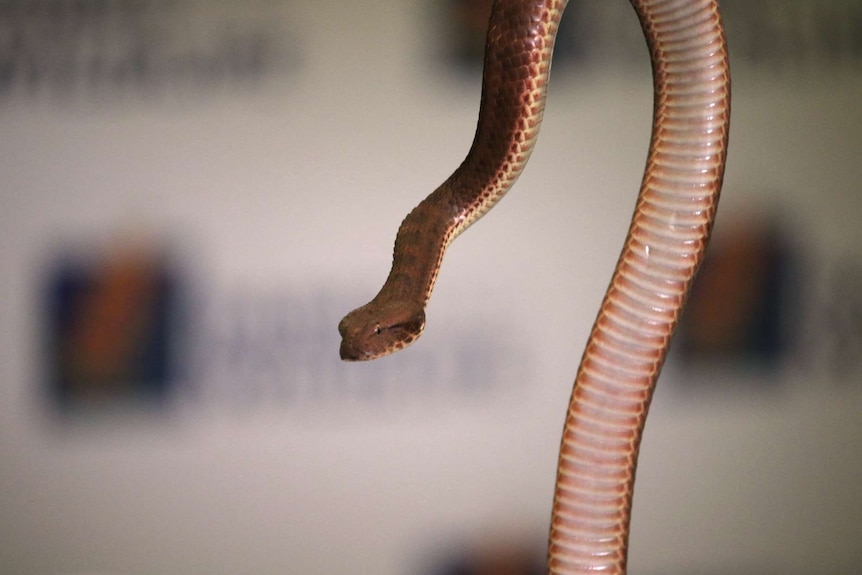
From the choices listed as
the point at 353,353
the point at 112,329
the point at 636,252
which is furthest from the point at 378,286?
the point at 636,252

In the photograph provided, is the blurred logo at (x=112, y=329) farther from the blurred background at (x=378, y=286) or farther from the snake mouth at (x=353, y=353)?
the snake mouth at (x=353, y=353)

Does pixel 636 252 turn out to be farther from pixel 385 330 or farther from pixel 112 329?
pixel 112 329

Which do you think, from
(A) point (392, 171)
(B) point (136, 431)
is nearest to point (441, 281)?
(A) point (392, 171)

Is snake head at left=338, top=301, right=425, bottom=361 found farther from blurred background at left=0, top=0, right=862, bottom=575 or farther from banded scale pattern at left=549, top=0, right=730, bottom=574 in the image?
blurred background at left=0, top=0, right=862, bottom=575

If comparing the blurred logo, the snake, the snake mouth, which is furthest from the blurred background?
the snake

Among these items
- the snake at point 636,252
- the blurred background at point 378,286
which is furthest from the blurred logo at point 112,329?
the snake at point 636,252
